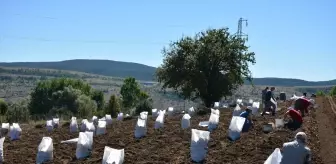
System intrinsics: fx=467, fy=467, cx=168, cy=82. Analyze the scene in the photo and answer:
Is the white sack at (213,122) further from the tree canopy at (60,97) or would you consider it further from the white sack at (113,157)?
the tree canopy at (60,97)

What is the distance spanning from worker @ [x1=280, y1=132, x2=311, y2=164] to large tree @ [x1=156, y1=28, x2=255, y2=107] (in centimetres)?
3183

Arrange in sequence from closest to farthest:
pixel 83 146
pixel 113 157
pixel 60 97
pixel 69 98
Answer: pixel 113 157 < pixel 83 146 < pixel 69 98 < pixel 60 97

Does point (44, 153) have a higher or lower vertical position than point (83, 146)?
lower

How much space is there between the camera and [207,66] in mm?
41438

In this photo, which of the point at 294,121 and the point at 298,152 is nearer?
the point at 298,152

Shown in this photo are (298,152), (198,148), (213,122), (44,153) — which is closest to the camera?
(298,152)

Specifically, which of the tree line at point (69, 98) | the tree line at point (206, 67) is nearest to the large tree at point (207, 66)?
the tree line at point (206, 67)

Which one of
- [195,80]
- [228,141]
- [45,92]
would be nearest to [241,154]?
[228,141]

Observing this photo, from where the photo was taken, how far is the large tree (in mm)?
41375

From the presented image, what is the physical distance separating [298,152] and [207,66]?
3258 cm

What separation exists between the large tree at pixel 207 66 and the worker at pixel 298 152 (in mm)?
31829

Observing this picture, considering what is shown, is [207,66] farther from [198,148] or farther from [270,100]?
[198,148]

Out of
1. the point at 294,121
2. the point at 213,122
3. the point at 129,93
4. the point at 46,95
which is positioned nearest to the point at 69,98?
the point at 46,95

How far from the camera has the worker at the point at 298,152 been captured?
29.4 ft
